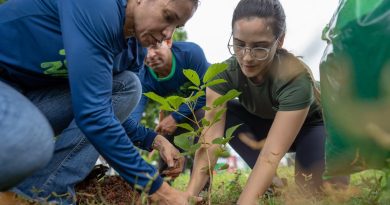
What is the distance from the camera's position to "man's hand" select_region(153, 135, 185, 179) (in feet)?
6.25

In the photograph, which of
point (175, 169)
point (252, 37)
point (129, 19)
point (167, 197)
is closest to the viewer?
point (167, 197)

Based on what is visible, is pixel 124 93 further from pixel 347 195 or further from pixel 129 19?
pixel 347 195

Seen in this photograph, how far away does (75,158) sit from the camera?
Result: 1793mm

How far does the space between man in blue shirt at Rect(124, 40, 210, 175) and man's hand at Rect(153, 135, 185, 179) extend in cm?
92

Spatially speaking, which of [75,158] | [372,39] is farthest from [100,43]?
[372,39]

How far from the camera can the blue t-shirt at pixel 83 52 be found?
135 centimetres

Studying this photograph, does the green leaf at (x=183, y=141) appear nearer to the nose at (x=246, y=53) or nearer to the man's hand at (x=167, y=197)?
the man's hand at (x=167, y=197)

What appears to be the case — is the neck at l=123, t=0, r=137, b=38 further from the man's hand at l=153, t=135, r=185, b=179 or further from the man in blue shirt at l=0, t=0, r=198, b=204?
the man's hand at l=153, t=135, r=185, b=179

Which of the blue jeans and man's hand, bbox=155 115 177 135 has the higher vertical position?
the blue jeans

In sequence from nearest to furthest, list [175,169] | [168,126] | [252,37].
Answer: [252,37], [175,169], [168,126]

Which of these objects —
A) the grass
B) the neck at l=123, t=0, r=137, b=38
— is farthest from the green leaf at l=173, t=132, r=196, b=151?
the neck at l=123, t=0, r=137, b=38

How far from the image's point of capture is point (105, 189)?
2018mm

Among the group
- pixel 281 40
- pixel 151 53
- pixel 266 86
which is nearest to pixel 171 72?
pixel 151 53

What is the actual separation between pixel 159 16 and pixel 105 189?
2.80 feet
